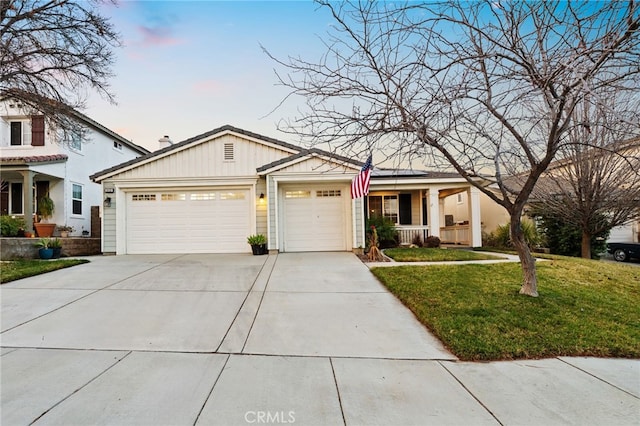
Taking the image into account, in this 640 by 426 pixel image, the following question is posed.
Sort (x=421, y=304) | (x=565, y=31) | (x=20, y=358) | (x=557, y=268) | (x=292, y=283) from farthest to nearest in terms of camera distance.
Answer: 1. (x=557, y=268)
2. (x=292, y=283)
3. (x=421, y=304)
4. (x=565, y=31)
5. (x=20, y=358)

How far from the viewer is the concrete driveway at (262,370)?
2521 millimetres

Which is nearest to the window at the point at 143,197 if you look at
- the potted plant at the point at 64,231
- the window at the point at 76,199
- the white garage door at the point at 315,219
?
the potted plant at the point at 64,231

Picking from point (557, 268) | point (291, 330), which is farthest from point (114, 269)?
point (557, 268)

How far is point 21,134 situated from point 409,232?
16957 mm

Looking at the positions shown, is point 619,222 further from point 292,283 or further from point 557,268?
point 292,283

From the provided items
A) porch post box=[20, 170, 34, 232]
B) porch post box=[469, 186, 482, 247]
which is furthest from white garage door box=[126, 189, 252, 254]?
porch post box=[469, 186, 482, 247]

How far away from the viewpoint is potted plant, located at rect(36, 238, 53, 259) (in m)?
9.95

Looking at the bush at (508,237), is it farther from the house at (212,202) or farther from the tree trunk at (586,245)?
the house at (212,202)

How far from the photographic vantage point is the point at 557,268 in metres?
7.76

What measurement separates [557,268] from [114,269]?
10856 millimetres

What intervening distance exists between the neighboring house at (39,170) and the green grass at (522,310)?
13.6 meters

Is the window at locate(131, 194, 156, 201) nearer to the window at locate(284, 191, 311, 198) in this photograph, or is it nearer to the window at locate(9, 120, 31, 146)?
the window at locate(284, 191, 311, 198)

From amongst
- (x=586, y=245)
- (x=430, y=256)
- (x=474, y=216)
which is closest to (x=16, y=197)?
(x=430, y=256)

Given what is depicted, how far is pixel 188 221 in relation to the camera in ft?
37.2
